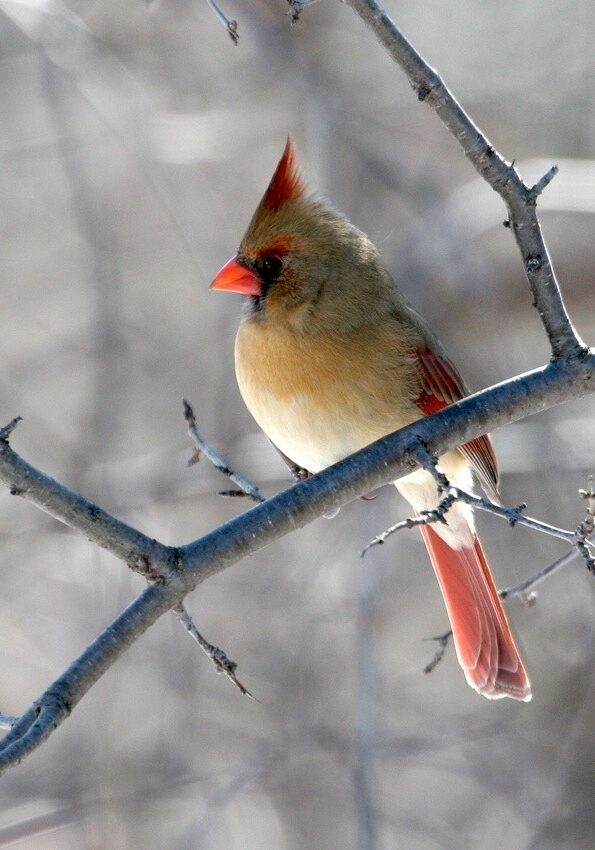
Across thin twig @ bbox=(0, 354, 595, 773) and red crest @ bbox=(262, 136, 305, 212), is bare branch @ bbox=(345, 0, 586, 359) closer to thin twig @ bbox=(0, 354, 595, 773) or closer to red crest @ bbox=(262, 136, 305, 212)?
thin twig @ bbox=(0, 354, 595, 773)

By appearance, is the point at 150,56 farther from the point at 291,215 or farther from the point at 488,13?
the point at 291,215

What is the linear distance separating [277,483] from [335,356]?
1649 millimetres

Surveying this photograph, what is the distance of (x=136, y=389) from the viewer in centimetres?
531

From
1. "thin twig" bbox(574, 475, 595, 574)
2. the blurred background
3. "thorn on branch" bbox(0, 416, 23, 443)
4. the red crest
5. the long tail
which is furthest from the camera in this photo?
the blurred background

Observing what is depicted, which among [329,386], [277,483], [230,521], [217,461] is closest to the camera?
[230,521]

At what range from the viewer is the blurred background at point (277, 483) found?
3838mm

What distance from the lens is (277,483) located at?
4031 mm

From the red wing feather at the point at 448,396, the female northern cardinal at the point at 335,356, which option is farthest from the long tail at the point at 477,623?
the red wing feather at the point at 448,396

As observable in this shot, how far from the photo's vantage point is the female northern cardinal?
2432 mm

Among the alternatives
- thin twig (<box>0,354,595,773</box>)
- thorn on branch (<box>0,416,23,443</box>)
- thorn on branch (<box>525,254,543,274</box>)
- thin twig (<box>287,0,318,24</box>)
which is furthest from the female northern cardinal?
thorn on branch (<box>0,416,23,443</box>)

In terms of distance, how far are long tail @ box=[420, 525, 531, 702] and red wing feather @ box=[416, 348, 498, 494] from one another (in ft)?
1.03

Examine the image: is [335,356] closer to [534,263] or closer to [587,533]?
[534,263]

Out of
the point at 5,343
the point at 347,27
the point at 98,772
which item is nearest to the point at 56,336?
the point at 5,343

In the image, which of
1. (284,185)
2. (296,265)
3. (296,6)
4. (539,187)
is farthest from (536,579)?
(296,6)
